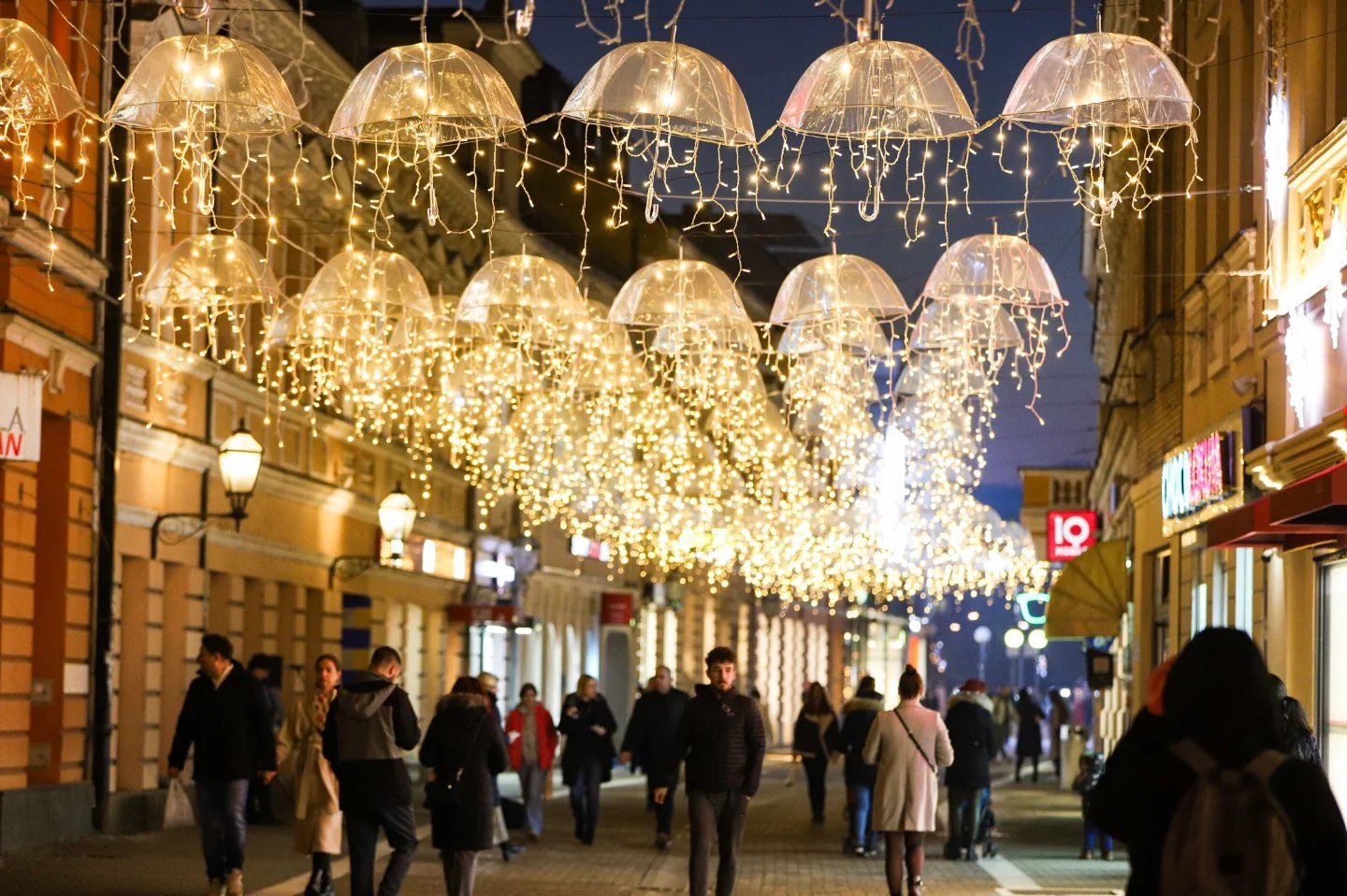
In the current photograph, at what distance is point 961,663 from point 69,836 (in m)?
169

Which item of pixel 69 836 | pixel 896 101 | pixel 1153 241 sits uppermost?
pixel 1153 241

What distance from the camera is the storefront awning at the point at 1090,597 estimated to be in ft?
106

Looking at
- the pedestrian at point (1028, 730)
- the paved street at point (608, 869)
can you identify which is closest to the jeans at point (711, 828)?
the paved street at point (608, 869)

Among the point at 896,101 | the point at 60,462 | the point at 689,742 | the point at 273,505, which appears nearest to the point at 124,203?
the point at 60,462

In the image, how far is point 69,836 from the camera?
842 inches

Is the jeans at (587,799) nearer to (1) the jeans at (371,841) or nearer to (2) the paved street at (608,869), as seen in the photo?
(2) the paved street at (608,869)

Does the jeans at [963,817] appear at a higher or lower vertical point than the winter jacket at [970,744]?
lower

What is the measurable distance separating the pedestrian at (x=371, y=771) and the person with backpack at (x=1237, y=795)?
829 centimetres

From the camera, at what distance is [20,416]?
18.0 m

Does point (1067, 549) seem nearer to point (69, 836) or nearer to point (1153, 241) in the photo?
A: point (1153, 241)

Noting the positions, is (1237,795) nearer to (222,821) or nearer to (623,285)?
(222,821)

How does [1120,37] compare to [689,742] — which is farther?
[689,742]

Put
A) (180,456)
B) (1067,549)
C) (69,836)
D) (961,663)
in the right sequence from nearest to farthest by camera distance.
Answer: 1. (69,836)
2. (180,456)
3. (1067,549)
4. (961,663)

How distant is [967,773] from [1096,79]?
1034 cm
